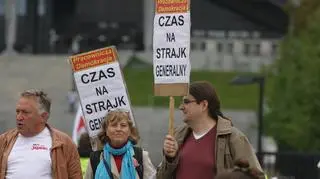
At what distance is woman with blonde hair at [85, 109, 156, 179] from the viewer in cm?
622

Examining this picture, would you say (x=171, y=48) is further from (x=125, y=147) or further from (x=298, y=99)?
(x=298, y=99)

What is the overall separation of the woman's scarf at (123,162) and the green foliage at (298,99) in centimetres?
1217

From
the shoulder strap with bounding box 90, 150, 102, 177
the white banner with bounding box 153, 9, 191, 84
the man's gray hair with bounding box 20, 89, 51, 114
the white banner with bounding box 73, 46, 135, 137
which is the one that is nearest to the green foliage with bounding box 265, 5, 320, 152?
the white banner with bounding box 73, 46, 135, 137

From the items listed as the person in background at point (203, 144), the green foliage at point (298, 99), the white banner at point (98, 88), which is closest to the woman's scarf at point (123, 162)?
the person in background at point (203, 144)

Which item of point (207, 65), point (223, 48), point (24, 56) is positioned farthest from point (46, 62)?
point (223, 48)

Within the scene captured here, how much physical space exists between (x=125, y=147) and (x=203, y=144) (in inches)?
19.8

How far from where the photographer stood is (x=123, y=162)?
6.29 metres

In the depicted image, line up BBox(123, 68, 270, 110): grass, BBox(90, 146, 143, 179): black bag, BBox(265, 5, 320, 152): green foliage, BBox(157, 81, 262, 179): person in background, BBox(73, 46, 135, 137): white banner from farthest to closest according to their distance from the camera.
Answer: BBox(123, 68, 270, 110): grass
BBox(265, 5, 320, 152): green foliage
BBox(73, 46, 135, 137): white banner
BBox(90, 146, 143, 179): black bag
BBox(157, 81, 262, 179): person in background

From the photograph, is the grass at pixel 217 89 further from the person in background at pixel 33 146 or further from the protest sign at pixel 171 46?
the person in background at pixel 33 146

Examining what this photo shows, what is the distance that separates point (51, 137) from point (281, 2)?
50.8 meters

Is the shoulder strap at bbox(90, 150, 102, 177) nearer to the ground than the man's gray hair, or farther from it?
nearer to the ground

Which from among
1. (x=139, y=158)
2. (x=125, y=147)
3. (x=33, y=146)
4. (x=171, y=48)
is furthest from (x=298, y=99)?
(x=33, y=146)

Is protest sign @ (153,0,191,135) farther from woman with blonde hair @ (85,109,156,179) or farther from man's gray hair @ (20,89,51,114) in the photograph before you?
man's gray hair @ (20,89,51,114)

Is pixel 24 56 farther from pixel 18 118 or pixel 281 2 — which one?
pixel 18 118
